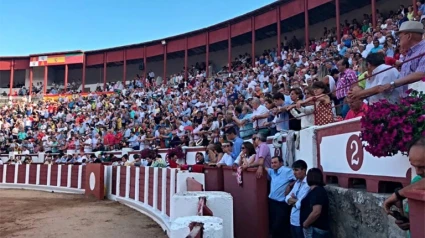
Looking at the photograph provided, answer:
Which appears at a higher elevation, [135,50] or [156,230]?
[135,50]

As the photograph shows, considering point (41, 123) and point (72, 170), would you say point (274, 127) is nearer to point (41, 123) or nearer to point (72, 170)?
point (72, 170)

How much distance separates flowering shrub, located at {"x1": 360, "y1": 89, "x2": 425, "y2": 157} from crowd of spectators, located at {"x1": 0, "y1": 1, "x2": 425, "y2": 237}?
616 mm

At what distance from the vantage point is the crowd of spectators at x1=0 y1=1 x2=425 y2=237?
176 inches

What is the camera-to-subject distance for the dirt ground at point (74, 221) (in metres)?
7.00

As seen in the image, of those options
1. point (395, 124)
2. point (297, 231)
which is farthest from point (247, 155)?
point (395, 124)

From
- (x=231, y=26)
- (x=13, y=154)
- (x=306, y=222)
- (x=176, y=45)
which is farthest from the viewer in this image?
(x=176, y=45)

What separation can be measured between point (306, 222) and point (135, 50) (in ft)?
90.9

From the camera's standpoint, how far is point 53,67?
34.0 meters

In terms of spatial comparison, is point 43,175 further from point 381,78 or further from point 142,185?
point 381,78

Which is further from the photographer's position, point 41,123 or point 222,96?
point 41,123

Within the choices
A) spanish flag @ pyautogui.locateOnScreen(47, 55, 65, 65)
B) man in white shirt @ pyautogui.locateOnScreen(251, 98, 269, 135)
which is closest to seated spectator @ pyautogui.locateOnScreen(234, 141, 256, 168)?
man in white shirt @ pyautogui.locateOnScreen(251, 98, 269, 135)

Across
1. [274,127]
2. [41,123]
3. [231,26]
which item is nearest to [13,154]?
[41,123]

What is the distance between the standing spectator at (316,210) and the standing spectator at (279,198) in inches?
27.2

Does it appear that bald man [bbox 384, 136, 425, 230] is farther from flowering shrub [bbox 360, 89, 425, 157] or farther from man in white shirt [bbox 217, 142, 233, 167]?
man in white shirt [bbox 217, 142, 233, 167]
